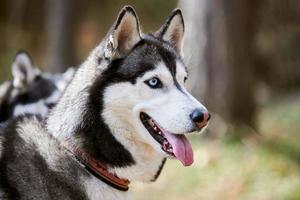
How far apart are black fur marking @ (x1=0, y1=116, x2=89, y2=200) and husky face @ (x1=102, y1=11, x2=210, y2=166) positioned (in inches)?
13.4

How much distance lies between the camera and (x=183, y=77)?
13.0 feet

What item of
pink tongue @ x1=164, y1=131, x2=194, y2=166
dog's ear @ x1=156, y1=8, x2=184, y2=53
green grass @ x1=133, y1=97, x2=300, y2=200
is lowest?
green grass @ x1=133, y1=97, x2=300, y2=200

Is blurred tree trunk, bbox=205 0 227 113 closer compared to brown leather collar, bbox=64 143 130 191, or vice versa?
brown leather collar, bbox=64 143 130 191

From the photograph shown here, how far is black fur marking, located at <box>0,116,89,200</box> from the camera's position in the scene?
11.7ft

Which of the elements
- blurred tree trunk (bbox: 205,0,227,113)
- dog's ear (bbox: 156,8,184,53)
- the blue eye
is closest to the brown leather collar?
the blue eye

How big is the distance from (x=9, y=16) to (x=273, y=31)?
7385 millimetres

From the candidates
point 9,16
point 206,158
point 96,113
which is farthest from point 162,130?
point 9,16

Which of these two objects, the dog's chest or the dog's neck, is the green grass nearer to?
the dog's neck

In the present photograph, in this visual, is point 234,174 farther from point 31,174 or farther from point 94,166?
point 31,174

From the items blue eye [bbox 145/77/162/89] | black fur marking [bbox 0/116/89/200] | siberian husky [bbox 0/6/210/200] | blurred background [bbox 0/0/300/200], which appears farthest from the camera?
blurred background [bbox 0/0/300/200]

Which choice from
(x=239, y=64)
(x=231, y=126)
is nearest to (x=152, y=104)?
(x=231, y=126)

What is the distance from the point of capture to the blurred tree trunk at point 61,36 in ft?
45.7

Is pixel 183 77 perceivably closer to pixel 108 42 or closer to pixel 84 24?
pixel 108 42

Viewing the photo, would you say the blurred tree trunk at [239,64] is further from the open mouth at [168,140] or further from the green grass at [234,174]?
the open mouth at [168,140]
